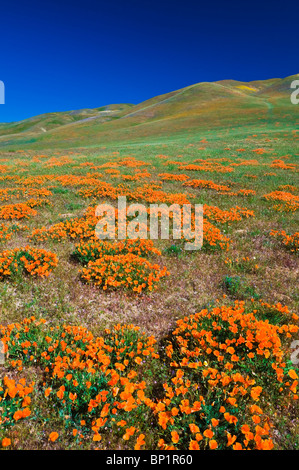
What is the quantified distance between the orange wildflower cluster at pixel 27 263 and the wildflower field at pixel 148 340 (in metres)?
0.03

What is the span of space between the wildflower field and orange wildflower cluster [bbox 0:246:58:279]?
35 millimetres

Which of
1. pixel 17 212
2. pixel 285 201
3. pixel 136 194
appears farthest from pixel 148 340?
pixel 285 201

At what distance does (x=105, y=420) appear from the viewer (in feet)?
9.70

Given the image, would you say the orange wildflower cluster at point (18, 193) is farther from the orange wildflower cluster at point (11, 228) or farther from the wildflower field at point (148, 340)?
the orange wildflower cluster at point (11, 228)

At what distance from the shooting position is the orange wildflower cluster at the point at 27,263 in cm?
575

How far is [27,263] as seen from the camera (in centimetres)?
589

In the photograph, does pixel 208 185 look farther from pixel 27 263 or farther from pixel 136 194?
pixel 27 263

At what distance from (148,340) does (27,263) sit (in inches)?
142

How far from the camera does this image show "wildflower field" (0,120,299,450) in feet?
9.97

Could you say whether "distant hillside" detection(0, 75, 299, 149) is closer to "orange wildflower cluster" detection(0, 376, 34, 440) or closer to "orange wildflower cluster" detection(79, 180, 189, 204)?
"orange wildflower cluster" detection(79, 180, 189, 204)

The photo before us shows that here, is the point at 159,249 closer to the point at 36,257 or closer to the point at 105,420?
the point at 36,257

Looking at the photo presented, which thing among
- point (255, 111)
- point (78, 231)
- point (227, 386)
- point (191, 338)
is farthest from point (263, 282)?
point (255, 111)

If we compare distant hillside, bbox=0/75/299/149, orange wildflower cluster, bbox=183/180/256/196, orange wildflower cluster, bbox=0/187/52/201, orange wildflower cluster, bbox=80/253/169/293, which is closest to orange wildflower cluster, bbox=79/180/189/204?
orange wildflower cluster, bbox=0/187/52/201
